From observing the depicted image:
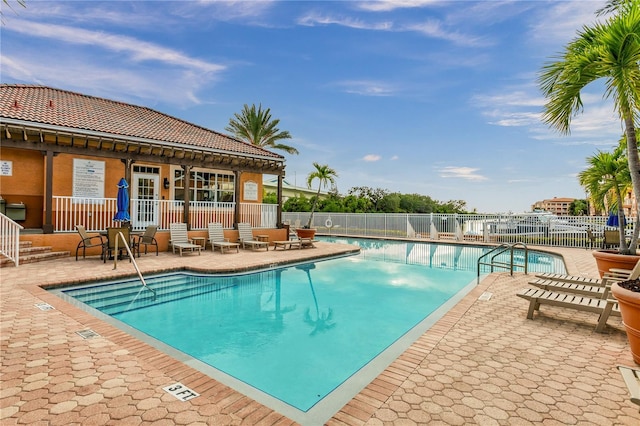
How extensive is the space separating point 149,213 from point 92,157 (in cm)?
328

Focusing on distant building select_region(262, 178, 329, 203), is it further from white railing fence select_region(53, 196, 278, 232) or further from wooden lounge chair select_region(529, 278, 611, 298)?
wooden lounge chair select_region(529, 278, 611, 298)

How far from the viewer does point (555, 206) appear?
153 meters

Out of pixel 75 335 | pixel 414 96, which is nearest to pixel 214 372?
pixel 75 335

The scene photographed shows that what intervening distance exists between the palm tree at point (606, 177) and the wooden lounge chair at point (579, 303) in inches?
165

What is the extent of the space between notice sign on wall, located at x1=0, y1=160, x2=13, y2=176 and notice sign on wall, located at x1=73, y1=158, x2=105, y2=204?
187 cm

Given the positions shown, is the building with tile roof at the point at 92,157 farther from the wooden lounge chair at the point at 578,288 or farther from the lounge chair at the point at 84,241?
the wooden lounge chair at the point at 578,288

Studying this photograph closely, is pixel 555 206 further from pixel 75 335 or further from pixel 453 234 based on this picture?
pixel 75 335

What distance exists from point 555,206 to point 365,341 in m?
186

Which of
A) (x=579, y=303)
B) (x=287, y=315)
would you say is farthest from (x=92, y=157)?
(x=579, y=303)

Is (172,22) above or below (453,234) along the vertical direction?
above

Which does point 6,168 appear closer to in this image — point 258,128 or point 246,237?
point 246,237

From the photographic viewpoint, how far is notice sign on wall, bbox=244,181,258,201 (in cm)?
1777

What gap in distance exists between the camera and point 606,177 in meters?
8.31

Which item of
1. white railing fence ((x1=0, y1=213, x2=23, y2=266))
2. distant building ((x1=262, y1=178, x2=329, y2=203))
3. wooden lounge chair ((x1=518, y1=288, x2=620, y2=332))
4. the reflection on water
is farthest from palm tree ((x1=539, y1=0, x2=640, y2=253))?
distant building ((x1=262, y1=178, x2=329, y2=203))
